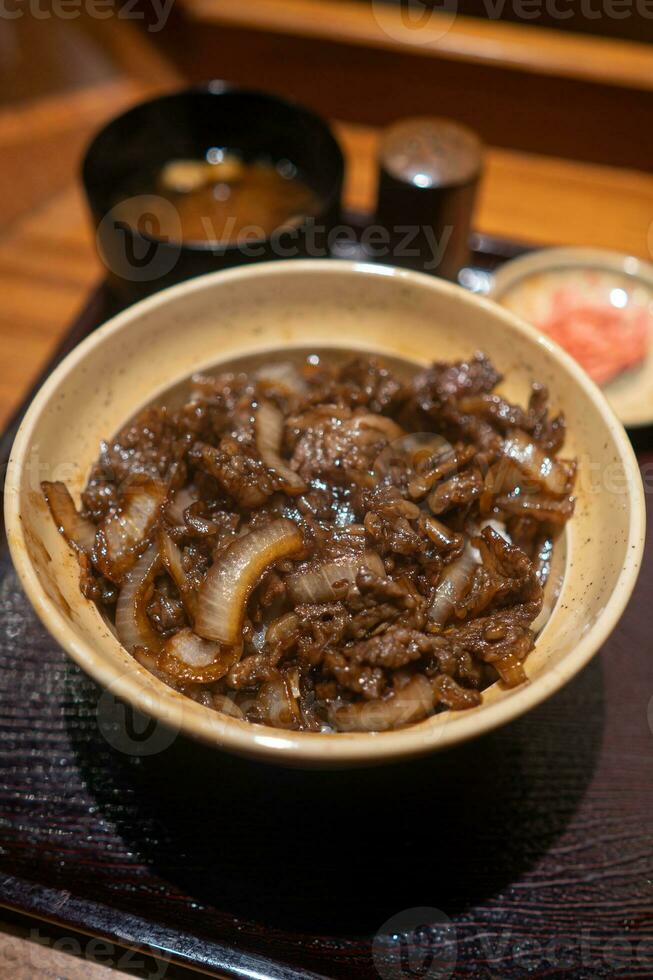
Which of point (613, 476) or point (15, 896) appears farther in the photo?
point (613, 476)

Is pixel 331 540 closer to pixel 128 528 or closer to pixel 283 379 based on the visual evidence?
pixel 128 528

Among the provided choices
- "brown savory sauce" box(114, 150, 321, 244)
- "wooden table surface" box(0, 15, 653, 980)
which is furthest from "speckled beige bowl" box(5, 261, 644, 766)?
"wooden table surface" box(0, 15, 653, 980)

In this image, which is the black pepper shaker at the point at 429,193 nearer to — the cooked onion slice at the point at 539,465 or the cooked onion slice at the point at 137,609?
the cooked onion slice at the point at 539,465

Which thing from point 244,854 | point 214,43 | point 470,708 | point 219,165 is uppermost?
point 214,43

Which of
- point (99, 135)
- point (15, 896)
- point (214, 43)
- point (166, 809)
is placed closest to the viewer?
point (15, 896)

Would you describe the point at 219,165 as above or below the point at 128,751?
above

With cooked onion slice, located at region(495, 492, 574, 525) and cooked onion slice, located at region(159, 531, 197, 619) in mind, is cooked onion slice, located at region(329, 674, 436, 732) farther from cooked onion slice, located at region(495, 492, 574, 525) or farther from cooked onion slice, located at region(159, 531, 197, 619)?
cooked onion slice, located at region(495, 492, 574, 525)

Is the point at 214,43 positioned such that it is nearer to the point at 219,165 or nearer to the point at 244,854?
the point at 219,165

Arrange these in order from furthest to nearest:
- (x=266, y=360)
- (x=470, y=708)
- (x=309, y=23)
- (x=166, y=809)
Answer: (x=309, y=23) < (x=266, y=360) < (x=166, y=809) < (x=470, y=708)

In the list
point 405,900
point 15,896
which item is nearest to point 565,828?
point 405,900
